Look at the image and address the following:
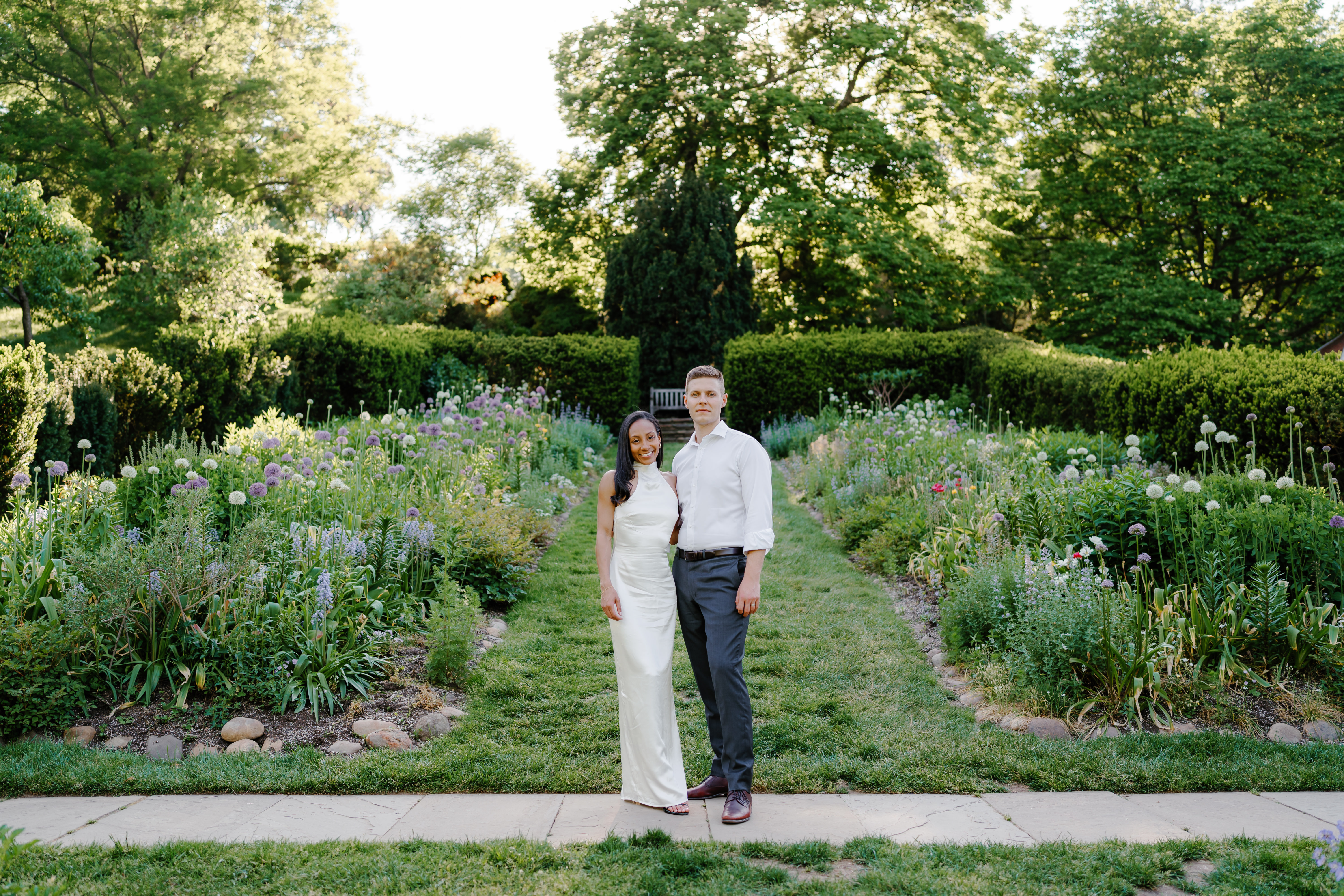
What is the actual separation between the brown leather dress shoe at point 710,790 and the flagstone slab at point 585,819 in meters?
0.28

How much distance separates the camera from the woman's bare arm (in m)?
3.51

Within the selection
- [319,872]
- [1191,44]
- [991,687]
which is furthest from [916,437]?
[1191,44]

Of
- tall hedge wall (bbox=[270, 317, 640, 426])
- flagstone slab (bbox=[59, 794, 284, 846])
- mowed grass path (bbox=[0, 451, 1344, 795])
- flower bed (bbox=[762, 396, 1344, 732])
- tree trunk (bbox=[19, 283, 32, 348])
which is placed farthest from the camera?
tree trunk (bbox=[19, 283, 32, 348])

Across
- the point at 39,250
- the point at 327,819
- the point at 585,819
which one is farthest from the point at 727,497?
the point at 39,250

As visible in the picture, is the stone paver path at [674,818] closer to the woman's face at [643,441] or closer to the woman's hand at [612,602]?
the woman's hand at [612,602]

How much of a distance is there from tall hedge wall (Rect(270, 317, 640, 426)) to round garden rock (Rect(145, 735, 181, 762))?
819 centimetres

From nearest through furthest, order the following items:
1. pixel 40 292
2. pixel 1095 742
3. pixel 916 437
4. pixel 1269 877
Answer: pixel 1269 877, pixel 1095 742, pixel 916 437, pixel 40 292

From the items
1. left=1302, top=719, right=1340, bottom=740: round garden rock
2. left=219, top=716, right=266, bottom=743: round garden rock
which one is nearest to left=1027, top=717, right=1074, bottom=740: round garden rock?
left=1302, top=719, right=1340, bottom=740: round garden rock

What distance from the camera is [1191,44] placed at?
20750 millimetres

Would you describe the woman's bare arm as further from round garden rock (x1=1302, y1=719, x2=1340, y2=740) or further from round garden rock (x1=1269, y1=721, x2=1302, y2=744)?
round garden rock (x1=1302, y1=719, x2=1340, y2=740)

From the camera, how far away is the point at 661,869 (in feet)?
9.61

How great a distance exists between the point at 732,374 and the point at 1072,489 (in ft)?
35.2

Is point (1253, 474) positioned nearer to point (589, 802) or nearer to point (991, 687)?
point (991, 687)

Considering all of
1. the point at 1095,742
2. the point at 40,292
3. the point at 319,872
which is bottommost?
the point at 1095,742
